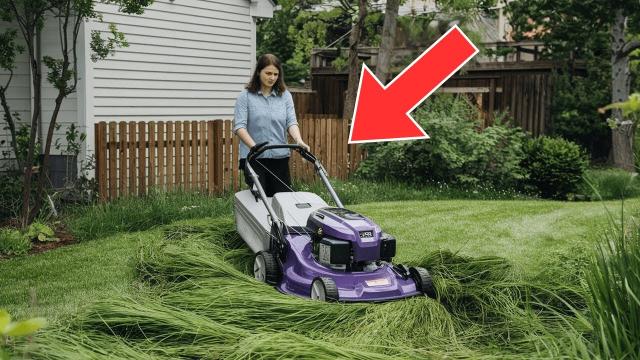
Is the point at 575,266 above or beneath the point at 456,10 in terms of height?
beneath

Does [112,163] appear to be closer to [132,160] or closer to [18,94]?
[132,160]

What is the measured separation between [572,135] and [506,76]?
6.32 feet

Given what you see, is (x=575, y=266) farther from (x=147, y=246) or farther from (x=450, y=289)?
(x=147, y=246)

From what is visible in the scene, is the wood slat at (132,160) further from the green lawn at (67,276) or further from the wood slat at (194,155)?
the green lawn at (67,276)

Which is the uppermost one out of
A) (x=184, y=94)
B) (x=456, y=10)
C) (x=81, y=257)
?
(x=456, y=10)

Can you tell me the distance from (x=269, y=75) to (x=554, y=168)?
7.83 m

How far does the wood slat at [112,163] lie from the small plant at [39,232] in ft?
7.02

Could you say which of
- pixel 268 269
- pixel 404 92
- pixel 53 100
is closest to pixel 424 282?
pixel 268 269

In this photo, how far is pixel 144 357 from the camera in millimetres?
3674

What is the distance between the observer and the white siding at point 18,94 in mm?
10438

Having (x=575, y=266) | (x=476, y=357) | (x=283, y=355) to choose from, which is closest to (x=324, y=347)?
(x=283, y=355)

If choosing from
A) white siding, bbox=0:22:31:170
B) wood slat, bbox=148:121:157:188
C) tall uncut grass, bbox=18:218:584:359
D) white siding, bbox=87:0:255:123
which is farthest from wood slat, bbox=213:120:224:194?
tall uncut grass, bbox=18:218:584:359

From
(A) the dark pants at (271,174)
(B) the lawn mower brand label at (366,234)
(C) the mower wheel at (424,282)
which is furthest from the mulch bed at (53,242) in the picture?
(C) the mower wheel at (424,282)

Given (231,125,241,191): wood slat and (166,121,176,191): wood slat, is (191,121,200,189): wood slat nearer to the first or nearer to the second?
(166,121,176,191): wood slat
